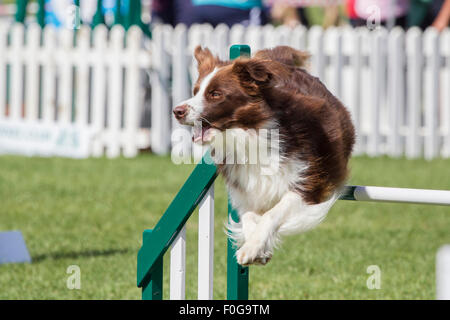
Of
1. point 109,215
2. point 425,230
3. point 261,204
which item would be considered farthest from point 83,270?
point 425,230

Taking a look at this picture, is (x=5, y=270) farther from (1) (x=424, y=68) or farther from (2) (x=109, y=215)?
(1) (x=424, y=68)

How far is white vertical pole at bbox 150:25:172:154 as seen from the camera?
28.8 feet

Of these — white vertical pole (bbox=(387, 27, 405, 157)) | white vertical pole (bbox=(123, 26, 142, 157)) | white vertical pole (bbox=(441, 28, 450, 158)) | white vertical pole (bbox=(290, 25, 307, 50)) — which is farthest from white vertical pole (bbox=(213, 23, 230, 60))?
white vertical pole (bbox=(441, 28, 450, 158))

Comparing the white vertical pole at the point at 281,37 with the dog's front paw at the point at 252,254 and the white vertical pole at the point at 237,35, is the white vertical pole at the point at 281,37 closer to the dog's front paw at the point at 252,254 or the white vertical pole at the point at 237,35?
the white vertical pole at the point at 237,35

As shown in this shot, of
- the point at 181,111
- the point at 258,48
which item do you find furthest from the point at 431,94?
the point at 181,111

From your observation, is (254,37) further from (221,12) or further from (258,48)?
(221,12)

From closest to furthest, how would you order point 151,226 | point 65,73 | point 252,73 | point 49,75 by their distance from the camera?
point 252,73
point 151,226
point 65,73
point 49,75

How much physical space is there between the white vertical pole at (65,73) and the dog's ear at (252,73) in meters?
6.56

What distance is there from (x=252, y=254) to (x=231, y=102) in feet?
1.72

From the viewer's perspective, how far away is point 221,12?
9938 millimetres

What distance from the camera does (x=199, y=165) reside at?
2955mm

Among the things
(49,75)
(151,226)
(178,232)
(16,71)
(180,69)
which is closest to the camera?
(178,232)
